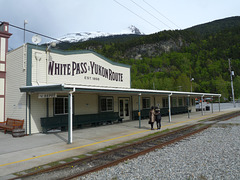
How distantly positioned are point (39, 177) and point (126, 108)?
14.9 meters

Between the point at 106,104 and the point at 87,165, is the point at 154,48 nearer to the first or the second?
the point at 106,104

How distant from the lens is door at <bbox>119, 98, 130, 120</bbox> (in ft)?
62.7

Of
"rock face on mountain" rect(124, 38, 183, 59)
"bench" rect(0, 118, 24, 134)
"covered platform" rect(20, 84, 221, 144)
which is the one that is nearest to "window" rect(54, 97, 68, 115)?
"covered platform" rect(20, 84, 221, 144)

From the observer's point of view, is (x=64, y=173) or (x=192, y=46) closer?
(x=64, y=173)

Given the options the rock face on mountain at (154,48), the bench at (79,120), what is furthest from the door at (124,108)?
the rock face on mountain at (154,48)

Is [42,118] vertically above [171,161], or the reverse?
[42,118]

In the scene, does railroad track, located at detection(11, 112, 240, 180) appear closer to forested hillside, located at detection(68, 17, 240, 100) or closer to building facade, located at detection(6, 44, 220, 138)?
building facade, located at detection(6, 44, 220, 138)

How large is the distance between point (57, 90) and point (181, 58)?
434 feet

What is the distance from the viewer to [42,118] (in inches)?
483

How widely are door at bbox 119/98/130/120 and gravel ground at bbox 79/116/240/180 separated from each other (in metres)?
11.2

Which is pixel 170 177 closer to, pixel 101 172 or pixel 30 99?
pixel 101 172

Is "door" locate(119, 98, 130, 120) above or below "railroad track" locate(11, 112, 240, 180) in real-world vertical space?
above

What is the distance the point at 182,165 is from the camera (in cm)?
595

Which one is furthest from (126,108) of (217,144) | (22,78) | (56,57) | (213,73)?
(213,73)
